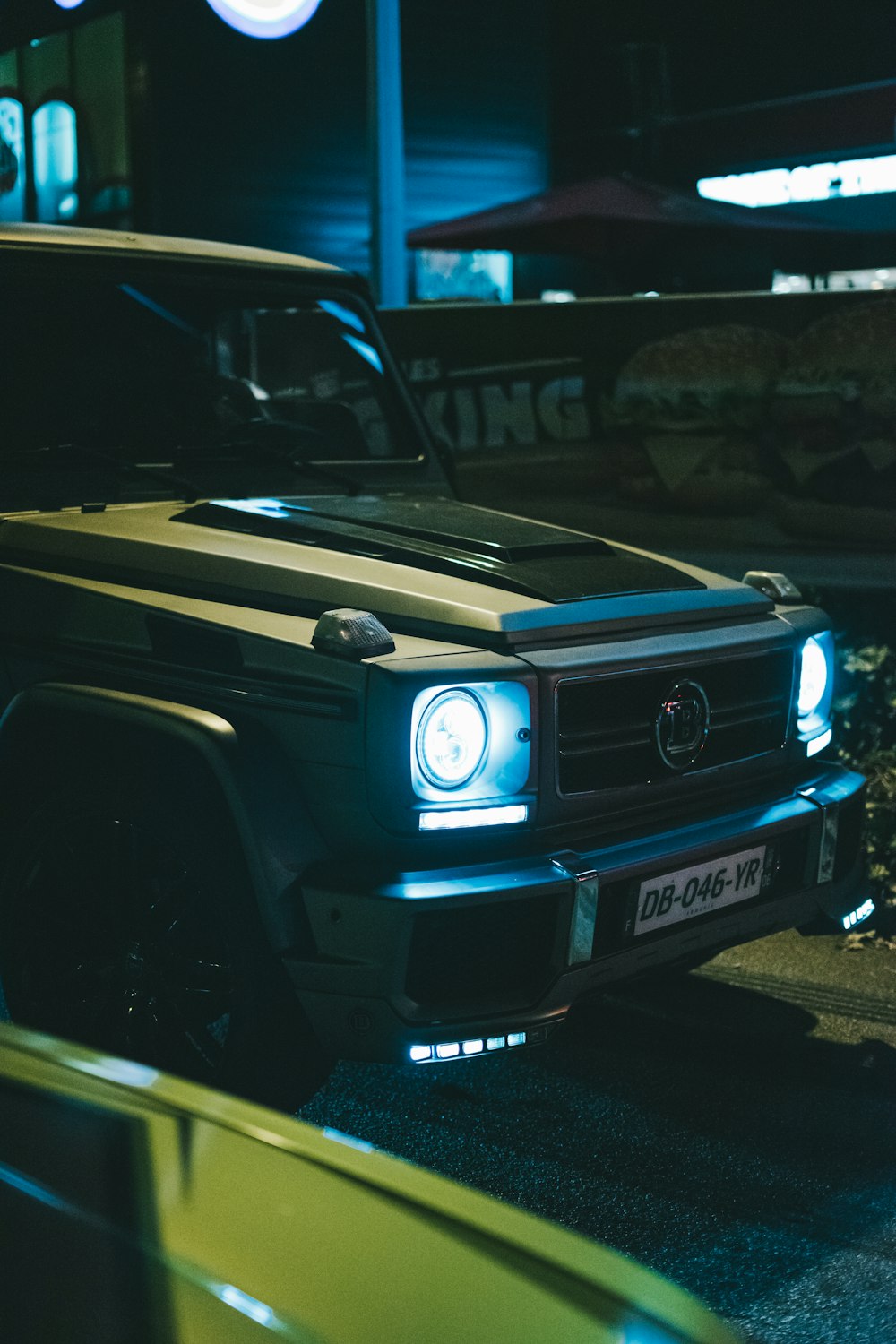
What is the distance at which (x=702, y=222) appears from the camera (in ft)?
41.5

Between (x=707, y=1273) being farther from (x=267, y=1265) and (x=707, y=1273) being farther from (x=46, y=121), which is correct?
(x=46, y=121)

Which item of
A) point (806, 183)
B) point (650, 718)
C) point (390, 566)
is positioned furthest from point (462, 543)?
point (806, 183)

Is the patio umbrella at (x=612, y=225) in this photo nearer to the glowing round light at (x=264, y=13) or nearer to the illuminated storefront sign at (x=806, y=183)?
the glowing round light at (x=264, y=13)

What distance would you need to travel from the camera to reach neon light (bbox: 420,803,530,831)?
3.07 m

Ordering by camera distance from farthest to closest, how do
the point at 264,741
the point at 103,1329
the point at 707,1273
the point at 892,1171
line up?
the point at 892,1171
the point at 264,741
the point at 707,1273
the point at 103,1329

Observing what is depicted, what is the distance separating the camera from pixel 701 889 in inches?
134

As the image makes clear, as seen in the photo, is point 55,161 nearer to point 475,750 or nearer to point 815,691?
point 815,691

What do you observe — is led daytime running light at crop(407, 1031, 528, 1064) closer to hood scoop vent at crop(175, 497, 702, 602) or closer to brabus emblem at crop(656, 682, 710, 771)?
brabus emblem at crop(656, 682, 710, 771)

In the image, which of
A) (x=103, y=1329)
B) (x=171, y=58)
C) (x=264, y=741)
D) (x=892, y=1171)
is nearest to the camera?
(x=103, y=1329)

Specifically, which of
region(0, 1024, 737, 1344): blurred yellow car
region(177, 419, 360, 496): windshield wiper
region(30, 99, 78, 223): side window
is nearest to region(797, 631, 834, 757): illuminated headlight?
region(177, 419, 360, 496): windshield wiper

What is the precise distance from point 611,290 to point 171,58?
243 inches

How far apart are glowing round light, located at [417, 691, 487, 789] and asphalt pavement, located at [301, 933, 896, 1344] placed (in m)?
0.71

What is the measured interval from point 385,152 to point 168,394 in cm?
704

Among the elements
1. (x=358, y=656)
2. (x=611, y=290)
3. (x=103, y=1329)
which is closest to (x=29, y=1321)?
(x=103, y=1329)
